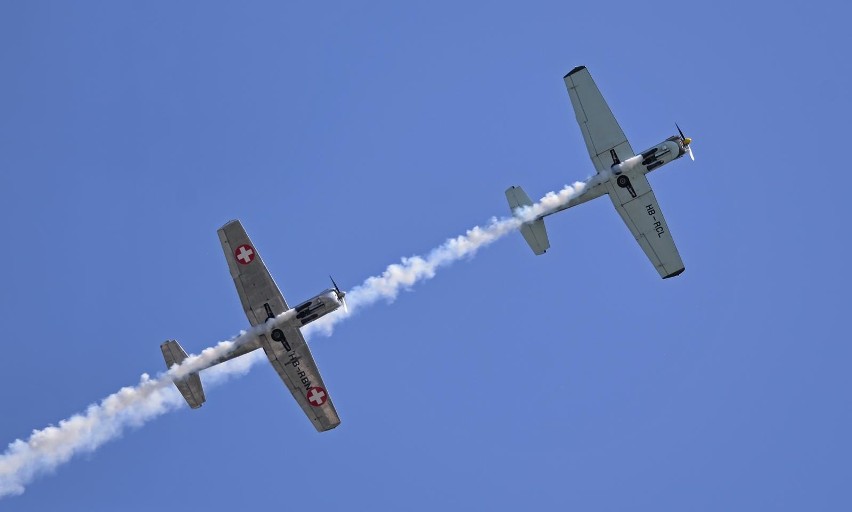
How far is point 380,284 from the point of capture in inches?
2288

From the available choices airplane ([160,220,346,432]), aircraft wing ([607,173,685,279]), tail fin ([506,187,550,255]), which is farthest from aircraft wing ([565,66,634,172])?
airplane ([160,220,346,432])

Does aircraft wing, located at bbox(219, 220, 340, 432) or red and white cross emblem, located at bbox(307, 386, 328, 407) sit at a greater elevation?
aircraft wing, located at bbox(219, 220, 340, 432)

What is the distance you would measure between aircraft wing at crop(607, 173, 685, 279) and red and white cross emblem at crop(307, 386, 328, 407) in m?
12.7

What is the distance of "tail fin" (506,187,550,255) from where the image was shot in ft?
191

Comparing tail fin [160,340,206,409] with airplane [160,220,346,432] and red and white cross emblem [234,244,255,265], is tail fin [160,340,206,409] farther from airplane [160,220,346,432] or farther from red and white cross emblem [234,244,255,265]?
red and white cross emblem [234,244,255,265]

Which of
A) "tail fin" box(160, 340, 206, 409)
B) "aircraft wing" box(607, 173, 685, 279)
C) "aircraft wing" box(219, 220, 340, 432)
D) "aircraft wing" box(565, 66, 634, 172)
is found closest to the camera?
"aircraft wing" box(219, 220, 340, 432)

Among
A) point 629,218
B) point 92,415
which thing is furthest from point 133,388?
point 629,218

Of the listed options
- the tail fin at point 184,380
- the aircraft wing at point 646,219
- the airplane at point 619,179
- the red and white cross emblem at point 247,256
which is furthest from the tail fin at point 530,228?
the tail fin at point 184,380

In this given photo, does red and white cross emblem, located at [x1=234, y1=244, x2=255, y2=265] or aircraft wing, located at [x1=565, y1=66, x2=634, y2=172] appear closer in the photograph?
red and white cross emblem, located at [x1=234, y1=244, x2=255, y2=265]

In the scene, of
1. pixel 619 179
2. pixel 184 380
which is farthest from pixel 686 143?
pixel 184 380

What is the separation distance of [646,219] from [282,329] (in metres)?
14.0

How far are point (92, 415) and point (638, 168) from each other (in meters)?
21.7

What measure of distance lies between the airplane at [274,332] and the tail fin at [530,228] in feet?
24.8

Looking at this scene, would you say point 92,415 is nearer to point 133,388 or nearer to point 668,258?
point 133,388
